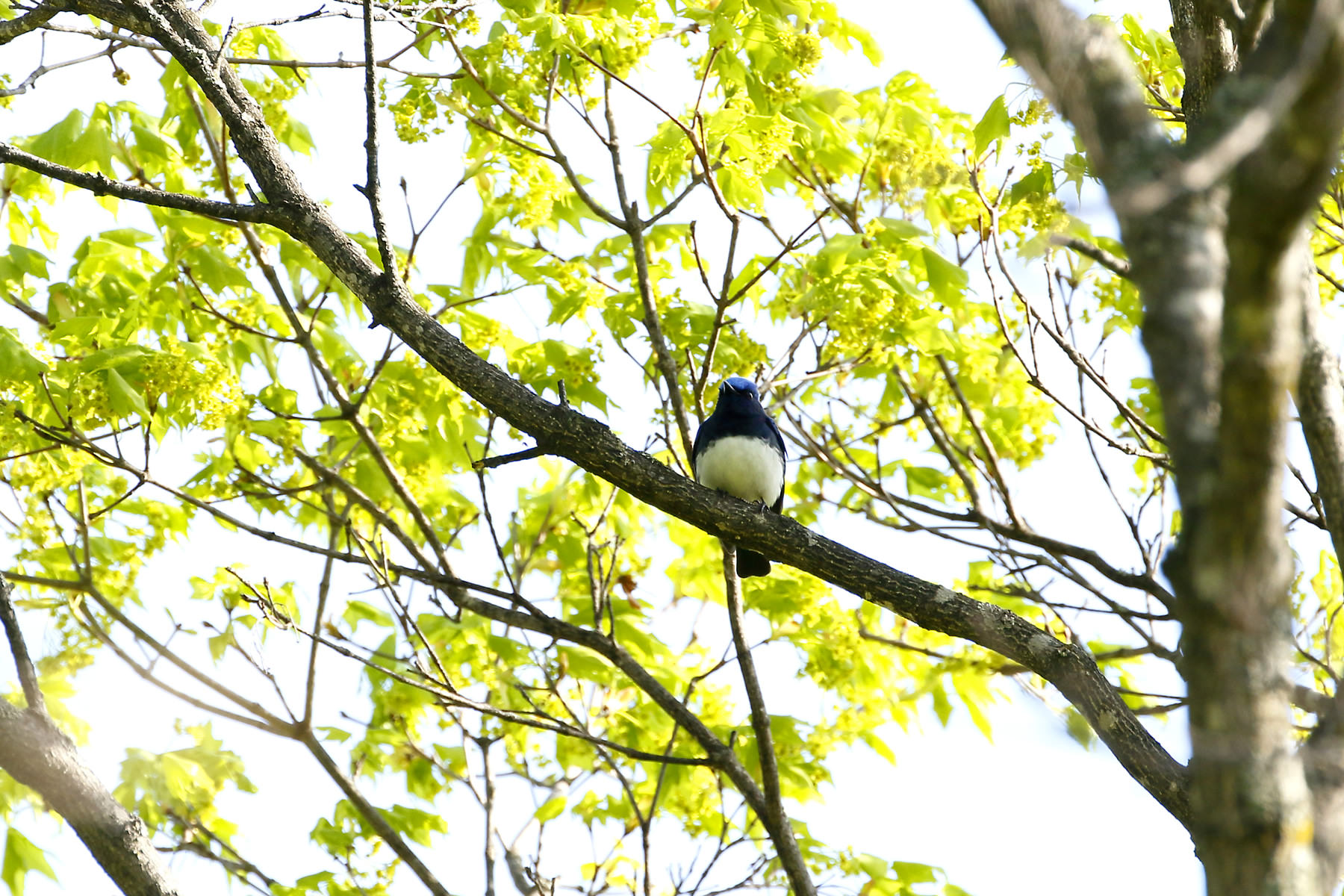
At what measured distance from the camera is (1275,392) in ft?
4.26

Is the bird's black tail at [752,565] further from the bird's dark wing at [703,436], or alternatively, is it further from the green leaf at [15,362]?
the green leaf at [15,362]

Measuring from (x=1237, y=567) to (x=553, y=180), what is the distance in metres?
4.03

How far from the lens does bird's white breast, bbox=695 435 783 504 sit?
18.4ft

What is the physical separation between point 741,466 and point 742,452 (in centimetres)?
8

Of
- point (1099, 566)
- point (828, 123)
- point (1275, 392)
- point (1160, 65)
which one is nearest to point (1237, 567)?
point (1275, 392)

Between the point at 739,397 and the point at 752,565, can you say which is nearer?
the point at 752,565

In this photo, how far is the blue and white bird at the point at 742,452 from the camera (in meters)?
5.61

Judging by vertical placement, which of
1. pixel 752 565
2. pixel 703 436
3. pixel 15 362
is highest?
pixel 703 436

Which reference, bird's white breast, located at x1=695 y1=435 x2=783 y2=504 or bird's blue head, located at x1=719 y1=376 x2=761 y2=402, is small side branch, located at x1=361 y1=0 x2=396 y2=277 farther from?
bird's blue head, located at x1=719 y1=376 x2=761 y2=402

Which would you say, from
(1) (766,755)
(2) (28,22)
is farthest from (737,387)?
(2) (28,22)

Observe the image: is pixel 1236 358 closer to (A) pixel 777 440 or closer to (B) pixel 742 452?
(B) pixel 742 452

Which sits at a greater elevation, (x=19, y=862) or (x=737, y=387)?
(x=737, y=387)

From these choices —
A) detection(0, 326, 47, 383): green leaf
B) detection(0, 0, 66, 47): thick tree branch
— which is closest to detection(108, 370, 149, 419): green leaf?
detection(0, 326, 47, 383): green leaf

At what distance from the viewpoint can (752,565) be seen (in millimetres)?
5684
